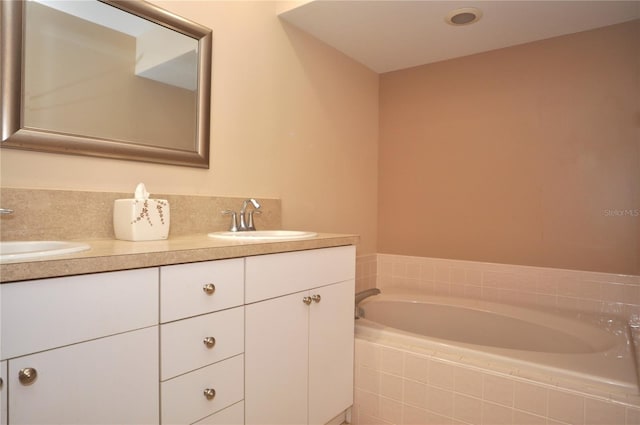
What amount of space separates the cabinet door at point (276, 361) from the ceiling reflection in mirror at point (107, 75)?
0.83 m

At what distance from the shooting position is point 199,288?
1.07m

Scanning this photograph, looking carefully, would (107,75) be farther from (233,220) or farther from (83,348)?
(83,348)

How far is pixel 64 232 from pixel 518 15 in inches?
95.2

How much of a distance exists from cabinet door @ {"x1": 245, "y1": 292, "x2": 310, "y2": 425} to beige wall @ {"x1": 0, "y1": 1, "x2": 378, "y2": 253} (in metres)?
0.69

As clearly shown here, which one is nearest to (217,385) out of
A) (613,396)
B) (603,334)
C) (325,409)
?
(325,409)

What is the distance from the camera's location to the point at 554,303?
2.24 m

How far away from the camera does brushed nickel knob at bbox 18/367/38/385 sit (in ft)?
2.47

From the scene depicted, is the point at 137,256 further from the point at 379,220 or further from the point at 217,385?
the point at 379,220

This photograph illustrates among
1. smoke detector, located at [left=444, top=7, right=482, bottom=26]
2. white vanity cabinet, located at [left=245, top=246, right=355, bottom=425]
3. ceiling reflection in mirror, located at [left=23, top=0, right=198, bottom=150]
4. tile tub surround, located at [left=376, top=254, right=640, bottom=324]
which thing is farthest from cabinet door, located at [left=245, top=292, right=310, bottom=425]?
smoke detector, located at [left=444, top=7, right=482, bottom=26]

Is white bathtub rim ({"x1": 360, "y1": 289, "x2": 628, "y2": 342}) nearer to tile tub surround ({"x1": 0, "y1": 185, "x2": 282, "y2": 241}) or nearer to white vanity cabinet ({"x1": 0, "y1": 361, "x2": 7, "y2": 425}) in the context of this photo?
tile tub surround ({"x1": 0, "y1": 185, "x2": 282, "y2": 241})

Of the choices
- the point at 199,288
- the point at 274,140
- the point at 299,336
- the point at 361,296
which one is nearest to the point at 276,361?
the point at 299,336

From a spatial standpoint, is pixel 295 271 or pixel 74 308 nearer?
pixel 74 308

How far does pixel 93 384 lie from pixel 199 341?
0.92 ft

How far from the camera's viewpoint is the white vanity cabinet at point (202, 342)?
100 cm
